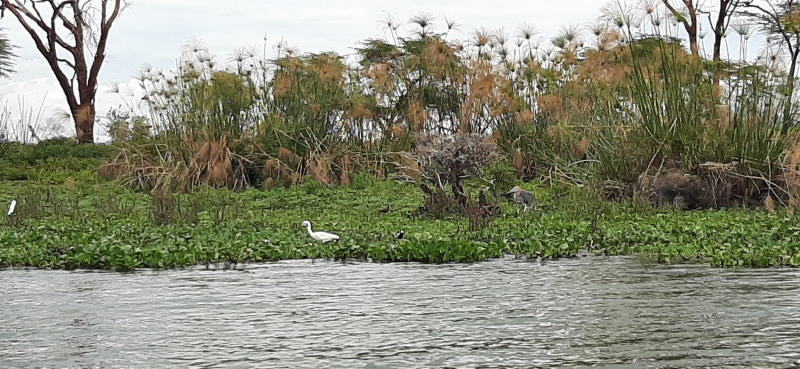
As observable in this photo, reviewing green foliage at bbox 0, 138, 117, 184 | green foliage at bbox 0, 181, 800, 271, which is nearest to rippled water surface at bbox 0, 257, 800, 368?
green foliage at bbox 0, 181, 800, 271

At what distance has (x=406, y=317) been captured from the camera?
16.4ft

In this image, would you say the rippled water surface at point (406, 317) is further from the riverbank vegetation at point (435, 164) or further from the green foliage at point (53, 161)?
the green foliage at point (53, 161)

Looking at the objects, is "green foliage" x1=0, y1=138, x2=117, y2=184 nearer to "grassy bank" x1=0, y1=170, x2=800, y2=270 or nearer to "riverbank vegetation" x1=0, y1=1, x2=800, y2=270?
"riverbank vegetation" x1=0, y1=1, x2=800, y2=270

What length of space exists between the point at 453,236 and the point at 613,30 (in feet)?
24.4

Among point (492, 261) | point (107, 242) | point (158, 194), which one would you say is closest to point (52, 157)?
point (158, 194)

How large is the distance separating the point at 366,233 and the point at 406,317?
4.14 m

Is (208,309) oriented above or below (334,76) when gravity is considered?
below

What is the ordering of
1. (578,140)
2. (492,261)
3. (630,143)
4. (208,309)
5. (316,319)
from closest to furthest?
1. (316,319)
2. (208,309)
3. (492,261)
4. (630,143)
5. (578,140)

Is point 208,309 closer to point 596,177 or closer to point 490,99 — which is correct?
point 596,177

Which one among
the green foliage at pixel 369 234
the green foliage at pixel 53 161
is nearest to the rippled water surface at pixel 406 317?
the green foliage at pixel 369 234

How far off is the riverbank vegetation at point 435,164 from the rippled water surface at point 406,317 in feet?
2.81

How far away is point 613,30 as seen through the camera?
49.6ft

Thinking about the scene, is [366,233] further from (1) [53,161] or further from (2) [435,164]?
(1) [53,161]

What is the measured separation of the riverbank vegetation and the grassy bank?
0.03 metres
